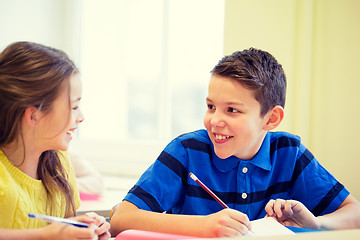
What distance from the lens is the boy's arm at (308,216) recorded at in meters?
0.96

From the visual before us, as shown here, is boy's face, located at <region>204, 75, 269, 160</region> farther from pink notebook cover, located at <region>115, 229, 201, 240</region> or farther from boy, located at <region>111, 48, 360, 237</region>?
pink notebook cover, located at <region>115, 229, 201, 240</region>

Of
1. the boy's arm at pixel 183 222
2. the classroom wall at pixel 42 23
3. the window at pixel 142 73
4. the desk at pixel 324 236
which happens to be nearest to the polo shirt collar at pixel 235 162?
the boy's arm at pixel 183 222

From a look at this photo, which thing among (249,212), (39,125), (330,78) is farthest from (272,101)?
(39,125)

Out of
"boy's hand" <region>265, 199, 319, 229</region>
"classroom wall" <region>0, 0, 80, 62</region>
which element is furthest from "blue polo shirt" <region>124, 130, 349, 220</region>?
"classroom wall" <region>0, 0, 80, 62</region>

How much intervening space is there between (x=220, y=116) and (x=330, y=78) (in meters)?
0.65

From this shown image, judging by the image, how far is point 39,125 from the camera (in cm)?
89

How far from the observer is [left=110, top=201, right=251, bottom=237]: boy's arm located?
2.63 feet

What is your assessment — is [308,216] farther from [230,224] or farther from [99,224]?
[99,224]

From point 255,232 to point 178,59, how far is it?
179cm

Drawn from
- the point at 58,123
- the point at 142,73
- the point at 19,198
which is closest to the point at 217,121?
the point at 58,123

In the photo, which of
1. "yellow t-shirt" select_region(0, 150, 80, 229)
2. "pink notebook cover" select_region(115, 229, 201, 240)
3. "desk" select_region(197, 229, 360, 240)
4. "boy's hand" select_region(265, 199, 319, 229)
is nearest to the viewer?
"desk" select_region(197, 229, 360, 240)

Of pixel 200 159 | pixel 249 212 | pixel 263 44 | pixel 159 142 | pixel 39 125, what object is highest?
pixel 263 44

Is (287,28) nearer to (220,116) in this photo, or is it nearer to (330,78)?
(330,78)

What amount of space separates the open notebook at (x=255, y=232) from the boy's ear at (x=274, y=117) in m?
0.32
